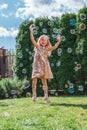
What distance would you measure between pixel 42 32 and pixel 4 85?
2666mm

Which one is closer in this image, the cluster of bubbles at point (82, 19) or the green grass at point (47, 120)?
the green grass at point (47, 120)

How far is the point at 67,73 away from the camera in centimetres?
1513

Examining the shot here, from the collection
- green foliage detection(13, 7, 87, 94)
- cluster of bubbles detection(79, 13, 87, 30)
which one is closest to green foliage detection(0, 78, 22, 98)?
green foliage detection(13, 7, 87, 94)

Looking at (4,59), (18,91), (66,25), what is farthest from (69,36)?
(4,59)

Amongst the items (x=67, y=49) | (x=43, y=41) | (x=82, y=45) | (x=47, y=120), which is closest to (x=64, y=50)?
(x=67, y=49)

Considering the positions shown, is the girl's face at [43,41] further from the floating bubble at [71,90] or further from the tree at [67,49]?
the tree at [67,49]

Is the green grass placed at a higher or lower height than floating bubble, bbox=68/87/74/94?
higher

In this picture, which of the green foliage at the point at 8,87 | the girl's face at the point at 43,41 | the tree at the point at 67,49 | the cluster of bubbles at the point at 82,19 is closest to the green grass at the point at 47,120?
the girl's face at the point at 43,41

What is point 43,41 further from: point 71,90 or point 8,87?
point 8,87

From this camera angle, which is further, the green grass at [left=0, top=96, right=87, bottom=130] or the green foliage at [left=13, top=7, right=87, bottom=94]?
the green foliage at [left=13, top=7, right=87, bottom=94]

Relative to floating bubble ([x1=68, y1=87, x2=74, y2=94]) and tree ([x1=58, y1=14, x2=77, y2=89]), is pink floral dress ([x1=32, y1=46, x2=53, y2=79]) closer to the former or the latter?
floating bubble ([x1=68, y1=87, x2=74, y2=94])

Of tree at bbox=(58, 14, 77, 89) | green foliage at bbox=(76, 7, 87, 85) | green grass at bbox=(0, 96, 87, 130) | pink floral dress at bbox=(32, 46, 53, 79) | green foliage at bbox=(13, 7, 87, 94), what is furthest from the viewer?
tree at bbox=(58, 14, 77, 89)

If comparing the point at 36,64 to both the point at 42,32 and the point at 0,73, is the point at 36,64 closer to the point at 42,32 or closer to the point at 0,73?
the point at 42,32

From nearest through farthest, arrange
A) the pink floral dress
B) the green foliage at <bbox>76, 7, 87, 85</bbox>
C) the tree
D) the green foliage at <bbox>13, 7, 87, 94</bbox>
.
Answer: the pink floral dress < the green foliage at <bbox>76, 7, 87, 85</bbox> < the green foliage at <bbox>13, 7, 87, 94</bbox> < the tree
